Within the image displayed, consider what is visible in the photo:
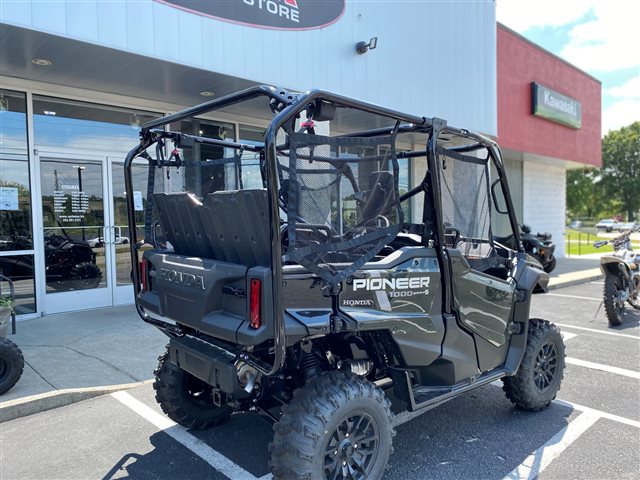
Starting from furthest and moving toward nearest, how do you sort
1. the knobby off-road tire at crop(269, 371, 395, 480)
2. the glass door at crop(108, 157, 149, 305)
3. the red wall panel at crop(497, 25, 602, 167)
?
the red wall panel at crop(497, 25, 602, 167) < the glass door at crop(108, 157, 149, 305) < the knobby off-road tire at crop(269, 371, 395, 480)

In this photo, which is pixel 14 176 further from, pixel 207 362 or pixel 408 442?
pixel 408 442

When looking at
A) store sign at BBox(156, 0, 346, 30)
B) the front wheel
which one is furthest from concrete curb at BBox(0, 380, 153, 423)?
the front wheel

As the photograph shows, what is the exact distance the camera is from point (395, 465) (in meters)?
3.12

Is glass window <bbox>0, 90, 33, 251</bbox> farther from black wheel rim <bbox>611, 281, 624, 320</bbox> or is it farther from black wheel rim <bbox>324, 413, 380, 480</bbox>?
black wheel rim <bbox>611, 281, 624, 320</bbox>

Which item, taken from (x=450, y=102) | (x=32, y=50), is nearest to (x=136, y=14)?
(x=32, y=50)

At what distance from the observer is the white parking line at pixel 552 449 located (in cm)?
303

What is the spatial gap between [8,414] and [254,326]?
2738 mm

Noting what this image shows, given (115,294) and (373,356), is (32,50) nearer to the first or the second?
(115,294)

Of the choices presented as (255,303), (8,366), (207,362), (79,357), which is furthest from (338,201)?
(79,357)

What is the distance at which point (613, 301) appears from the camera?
270 inches

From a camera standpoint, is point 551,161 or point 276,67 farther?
A: point 551,161

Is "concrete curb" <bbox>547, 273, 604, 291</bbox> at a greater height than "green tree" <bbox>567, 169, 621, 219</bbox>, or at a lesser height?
lesser

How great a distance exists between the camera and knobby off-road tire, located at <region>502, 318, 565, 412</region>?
3777mm

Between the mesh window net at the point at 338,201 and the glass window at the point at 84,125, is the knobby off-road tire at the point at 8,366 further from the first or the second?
the glass window at the point at 84,125
